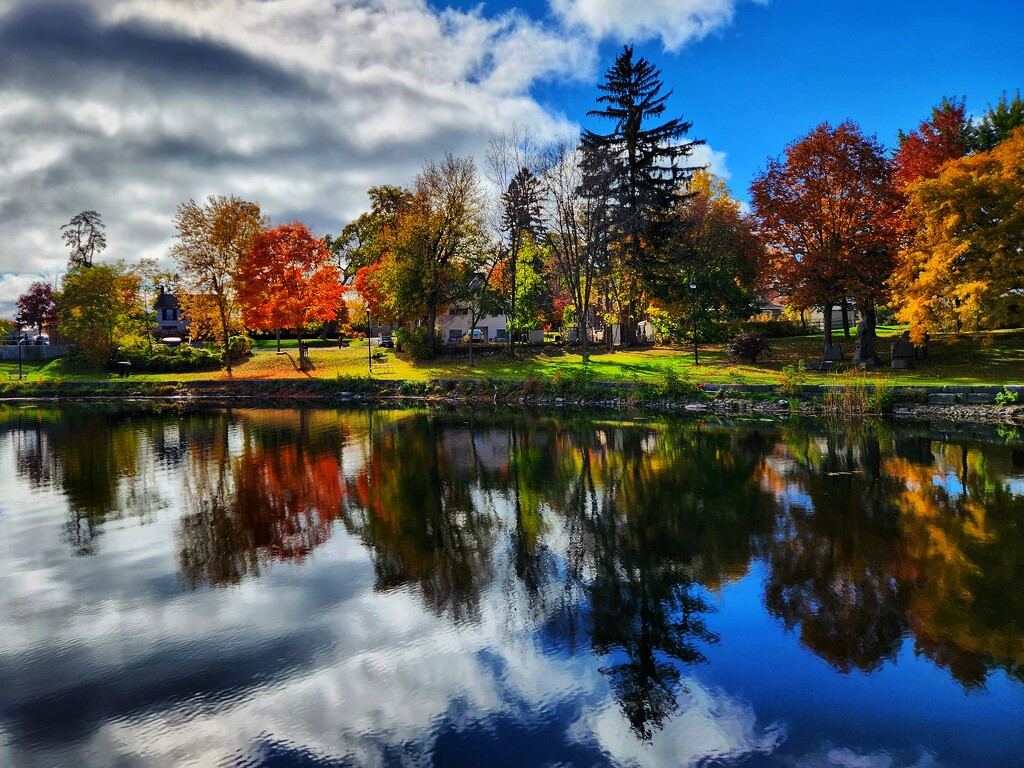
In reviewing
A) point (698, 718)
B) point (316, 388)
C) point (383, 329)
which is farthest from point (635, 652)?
point (383, 329)

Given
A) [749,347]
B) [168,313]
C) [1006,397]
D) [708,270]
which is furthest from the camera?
[168,313]

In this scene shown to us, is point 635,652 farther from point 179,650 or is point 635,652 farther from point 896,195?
point 896,195

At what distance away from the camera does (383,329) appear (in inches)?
2817

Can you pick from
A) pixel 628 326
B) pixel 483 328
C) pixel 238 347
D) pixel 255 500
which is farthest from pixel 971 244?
pixel 483 328

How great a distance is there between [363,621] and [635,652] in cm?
278

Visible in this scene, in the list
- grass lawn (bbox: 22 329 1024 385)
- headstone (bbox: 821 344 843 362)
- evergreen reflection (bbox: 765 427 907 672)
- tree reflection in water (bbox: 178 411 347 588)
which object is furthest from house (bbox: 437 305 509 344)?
evergreen reflection (bbox: 765 427 907 672)

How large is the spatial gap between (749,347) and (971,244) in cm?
1005

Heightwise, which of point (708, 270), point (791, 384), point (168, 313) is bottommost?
point (791, 384)

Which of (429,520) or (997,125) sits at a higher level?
(997,125)

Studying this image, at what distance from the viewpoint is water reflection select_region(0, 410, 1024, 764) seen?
Answer: 5.98 meters

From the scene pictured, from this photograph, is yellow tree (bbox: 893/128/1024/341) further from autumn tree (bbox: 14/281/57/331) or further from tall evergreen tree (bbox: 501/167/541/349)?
autumn tree (bbox: 14/281/57/331)

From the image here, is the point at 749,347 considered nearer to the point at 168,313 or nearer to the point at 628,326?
the point at 628,326

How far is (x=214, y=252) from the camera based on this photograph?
4216 centimetres

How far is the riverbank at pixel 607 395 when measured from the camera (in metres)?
21.5
